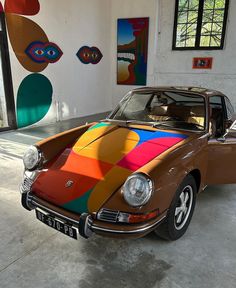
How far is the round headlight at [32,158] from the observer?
7.57 feet

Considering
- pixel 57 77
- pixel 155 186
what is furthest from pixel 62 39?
pixel 155 186

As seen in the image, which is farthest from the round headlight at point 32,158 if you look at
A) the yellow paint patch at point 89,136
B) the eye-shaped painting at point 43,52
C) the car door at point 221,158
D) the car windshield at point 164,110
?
the eye-shaped painting at point 43,52

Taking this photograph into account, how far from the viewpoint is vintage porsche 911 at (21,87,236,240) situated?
5.90 ft

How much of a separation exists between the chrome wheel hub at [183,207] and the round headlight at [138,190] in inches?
18.9

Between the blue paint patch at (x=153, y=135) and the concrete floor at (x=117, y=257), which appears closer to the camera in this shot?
the concrete floor at (x=117, y=257)

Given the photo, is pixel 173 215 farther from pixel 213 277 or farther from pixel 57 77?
pixel 57 77

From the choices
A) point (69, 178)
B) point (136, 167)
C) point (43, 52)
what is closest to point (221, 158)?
point (136, 167)

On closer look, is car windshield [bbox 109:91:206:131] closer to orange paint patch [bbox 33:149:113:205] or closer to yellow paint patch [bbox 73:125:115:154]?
yellow paint patch [bbox 73:125:115:154]

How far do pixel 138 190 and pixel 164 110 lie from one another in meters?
1.40

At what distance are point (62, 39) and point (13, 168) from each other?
14.2ft

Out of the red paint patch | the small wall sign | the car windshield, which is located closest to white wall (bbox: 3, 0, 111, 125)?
the red paint patch

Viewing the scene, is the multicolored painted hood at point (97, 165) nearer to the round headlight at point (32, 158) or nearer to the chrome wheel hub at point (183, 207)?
the round headlight at point (32, 158)

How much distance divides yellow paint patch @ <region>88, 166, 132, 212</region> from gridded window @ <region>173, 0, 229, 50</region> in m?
6.97

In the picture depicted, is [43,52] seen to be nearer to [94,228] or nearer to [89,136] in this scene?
[89,136]
